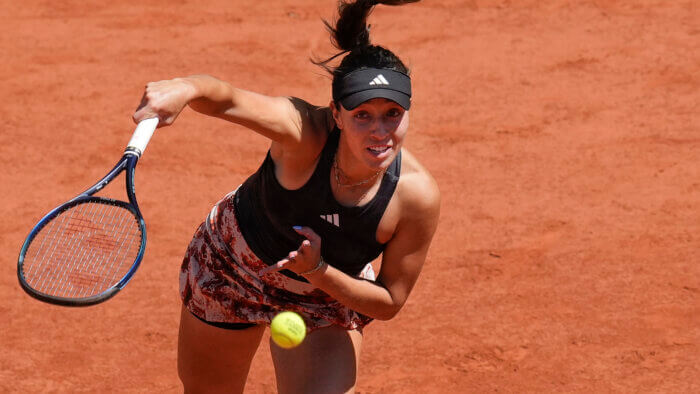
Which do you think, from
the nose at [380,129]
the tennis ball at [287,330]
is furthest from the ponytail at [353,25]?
the tennis ball at [287,330]

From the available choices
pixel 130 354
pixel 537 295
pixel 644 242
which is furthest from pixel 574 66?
pixel 130 354

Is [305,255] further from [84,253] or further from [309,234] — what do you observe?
[84,253]

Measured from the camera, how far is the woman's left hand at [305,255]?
3641 millimetres

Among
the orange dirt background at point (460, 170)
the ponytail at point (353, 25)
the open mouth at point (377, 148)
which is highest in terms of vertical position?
the ponytail at point (353, 25)

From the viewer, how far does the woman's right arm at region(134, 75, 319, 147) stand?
10.7 ft

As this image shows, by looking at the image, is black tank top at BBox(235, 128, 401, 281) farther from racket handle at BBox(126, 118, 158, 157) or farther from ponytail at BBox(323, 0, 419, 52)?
racket handle at BBox(126, 118, 158, 157)

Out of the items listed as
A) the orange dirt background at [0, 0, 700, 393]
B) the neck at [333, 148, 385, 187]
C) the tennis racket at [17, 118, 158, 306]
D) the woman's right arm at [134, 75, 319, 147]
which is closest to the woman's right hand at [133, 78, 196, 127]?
the woman's right arm at [134, 75, 319, 147]

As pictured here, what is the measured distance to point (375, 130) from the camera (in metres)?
3.66

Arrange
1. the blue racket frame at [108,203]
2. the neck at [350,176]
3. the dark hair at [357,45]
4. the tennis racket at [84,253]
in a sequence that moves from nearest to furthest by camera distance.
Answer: the blue racket frame at [108,203], the dark hair at [357,45], the neck at [350,176], the tennis racket at [84,253]

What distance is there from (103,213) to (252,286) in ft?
2.51

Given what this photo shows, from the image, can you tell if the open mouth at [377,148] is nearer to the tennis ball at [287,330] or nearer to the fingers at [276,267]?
the fingers at [276,267]

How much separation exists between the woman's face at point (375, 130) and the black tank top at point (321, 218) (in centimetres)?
20

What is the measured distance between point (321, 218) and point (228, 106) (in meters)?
0.61

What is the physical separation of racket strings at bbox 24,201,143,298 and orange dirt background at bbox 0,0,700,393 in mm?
1164
